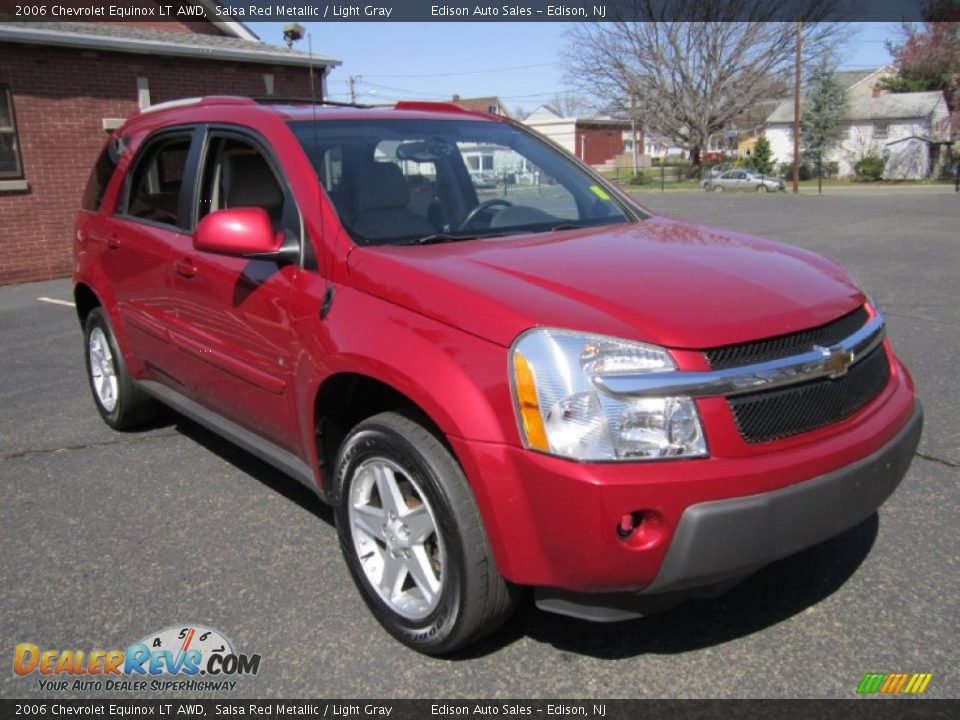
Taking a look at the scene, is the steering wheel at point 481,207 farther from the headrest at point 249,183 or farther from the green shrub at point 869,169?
the green shrub at point 869,169

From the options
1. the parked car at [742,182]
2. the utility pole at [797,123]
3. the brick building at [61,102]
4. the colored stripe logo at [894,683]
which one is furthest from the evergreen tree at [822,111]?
the colored stripe logo at [894,683]

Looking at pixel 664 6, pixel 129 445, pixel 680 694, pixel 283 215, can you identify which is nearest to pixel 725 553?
pixel 680 694

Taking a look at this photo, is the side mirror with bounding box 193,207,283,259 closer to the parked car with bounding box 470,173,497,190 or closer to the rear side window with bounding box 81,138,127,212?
the parked car with bounding box 470,173,497,190

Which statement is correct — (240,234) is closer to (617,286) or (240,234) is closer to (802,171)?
(617,286)

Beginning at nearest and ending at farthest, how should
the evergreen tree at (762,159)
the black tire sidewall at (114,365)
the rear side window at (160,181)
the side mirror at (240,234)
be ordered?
the side mirror at (240,234) < the rear side window at (160,181) < the black tire sidewall at (114,365) < the evergreen tree at (762,159)

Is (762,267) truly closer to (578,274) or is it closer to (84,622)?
(578,274)

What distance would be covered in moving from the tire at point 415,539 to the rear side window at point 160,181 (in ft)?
6.34

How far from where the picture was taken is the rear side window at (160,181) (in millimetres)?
4281

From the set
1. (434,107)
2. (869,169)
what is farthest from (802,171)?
(434,107)

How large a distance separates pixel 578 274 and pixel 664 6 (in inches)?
2217

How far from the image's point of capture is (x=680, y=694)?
2607 mm

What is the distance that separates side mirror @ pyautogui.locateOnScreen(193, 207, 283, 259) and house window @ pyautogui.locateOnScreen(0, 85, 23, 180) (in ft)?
36.9

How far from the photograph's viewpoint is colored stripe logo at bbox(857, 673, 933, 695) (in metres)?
2.58

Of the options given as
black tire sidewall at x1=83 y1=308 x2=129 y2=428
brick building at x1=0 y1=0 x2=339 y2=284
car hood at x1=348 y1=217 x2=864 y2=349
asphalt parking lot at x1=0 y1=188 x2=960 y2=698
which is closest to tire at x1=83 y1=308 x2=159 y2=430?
black tire sidewall at x1=83 y1=308 x2=129 y2=428
